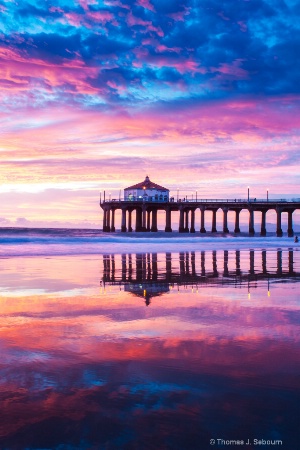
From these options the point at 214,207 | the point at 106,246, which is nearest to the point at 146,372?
the point at 106,246

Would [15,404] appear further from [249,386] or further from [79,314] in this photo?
[79,314]

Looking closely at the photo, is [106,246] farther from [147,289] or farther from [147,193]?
[147,193]

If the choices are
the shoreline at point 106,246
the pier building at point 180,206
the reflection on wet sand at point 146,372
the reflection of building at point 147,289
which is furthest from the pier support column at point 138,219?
the reflection on wet sand at point 146,372

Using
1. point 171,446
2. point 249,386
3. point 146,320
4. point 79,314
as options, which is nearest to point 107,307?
point 79,314

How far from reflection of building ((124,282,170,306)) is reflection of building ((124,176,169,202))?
3574 inches

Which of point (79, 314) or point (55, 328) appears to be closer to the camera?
point (55, 328)

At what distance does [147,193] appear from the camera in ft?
343

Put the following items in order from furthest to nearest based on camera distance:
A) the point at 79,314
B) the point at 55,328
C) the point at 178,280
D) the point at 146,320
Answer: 1. the point at 178,280
2. the point at 79,314
3. the point at 146,320
4. the point at 55,328

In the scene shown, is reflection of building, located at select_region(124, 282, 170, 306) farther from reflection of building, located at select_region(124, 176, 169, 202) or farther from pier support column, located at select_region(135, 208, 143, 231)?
pier support column, located at select_region(135, 208, 143, 231)

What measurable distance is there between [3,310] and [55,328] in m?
1.89

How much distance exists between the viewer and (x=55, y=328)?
687 centimetres

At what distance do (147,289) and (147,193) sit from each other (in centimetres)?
9341

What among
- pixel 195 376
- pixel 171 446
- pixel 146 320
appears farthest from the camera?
pixel 146 320

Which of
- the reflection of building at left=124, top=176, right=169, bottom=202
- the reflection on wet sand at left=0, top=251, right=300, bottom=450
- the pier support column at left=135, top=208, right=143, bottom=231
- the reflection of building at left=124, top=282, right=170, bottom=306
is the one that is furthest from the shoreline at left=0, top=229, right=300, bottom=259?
the pier support column at left=135, top=208, right=143, bottom=231
